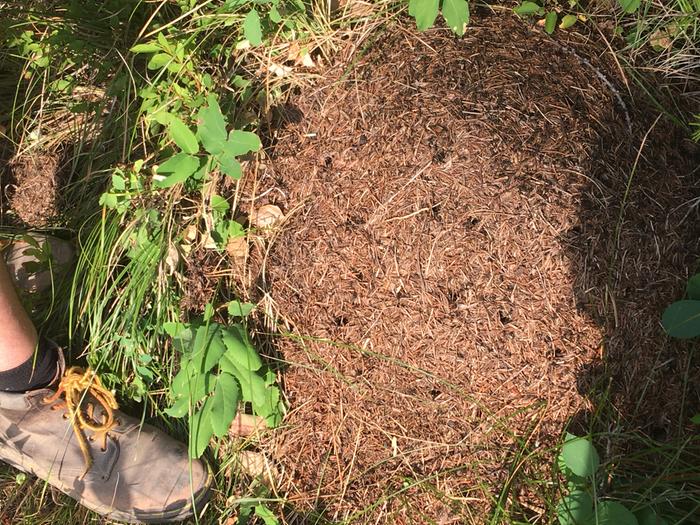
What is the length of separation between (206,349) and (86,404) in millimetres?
734

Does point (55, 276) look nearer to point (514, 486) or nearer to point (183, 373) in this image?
point (183, 373)

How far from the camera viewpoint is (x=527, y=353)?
2.07 m

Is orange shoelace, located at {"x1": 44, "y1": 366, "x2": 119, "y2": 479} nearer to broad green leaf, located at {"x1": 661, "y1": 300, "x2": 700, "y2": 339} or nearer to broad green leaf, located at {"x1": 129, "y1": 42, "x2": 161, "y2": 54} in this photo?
broad green leaf, located at {"x1": 129, "y1": 42, "x2": 161, "y2": 54}

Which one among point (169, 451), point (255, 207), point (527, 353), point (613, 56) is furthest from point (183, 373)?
point (613, 56)

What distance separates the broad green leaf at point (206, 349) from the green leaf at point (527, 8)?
1611 millimetres

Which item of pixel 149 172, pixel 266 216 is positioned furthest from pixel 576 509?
pixel 149 172

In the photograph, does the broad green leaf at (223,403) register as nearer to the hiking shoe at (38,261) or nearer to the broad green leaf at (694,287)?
A: the hiking shoe at (38,261)

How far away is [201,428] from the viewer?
212 centimetres

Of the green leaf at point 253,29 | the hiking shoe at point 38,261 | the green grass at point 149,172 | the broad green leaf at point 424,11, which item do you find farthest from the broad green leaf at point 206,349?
the broad green leaf at point 424,11

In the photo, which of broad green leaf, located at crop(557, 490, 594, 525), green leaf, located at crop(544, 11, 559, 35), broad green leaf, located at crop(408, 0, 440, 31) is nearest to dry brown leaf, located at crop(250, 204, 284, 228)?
broad green leaf, located at crop(408, 0, 440, 31)

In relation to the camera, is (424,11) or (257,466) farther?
(257,466)

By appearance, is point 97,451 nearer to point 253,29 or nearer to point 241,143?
point 241,143

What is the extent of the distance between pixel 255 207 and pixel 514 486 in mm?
1411

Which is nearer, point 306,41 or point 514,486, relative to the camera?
point 514,486
